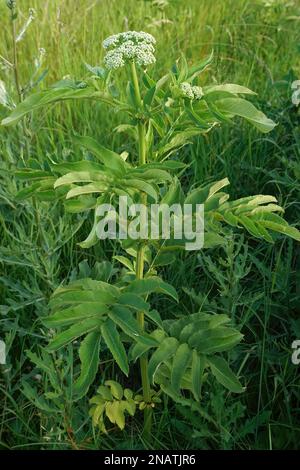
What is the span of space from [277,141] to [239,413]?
1.36 metres

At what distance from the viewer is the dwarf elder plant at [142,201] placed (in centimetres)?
154

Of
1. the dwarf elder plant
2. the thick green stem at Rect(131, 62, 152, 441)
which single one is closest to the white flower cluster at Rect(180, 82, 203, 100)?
the dwarf elder plant

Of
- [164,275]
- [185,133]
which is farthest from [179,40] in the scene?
[185,133]

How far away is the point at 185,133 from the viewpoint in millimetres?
1691

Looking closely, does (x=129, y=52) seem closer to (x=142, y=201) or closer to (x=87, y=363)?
(x=142, y=201)

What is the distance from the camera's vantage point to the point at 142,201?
1733 mm

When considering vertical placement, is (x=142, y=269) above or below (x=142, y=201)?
below

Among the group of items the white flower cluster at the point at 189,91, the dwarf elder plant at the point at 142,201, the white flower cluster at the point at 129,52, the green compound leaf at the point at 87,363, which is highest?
the white flower cluster at the point at 129,52

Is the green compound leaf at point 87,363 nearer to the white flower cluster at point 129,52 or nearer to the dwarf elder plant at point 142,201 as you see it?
the dwarf elder plant at point 142,201

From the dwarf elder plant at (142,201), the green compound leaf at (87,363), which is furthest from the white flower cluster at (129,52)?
the green compound leaf at (87,363)

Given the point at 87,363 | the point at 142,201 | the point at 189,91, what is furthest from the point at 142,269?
the point at 189,91

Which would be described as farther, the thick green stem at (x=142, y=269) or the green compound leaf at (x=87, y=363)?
the thick green stem at (x=142, y=269)

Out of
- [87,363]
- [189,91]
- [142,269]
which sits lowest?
[87,363]

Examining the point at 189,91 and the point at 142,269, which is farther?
the point at 142,269
